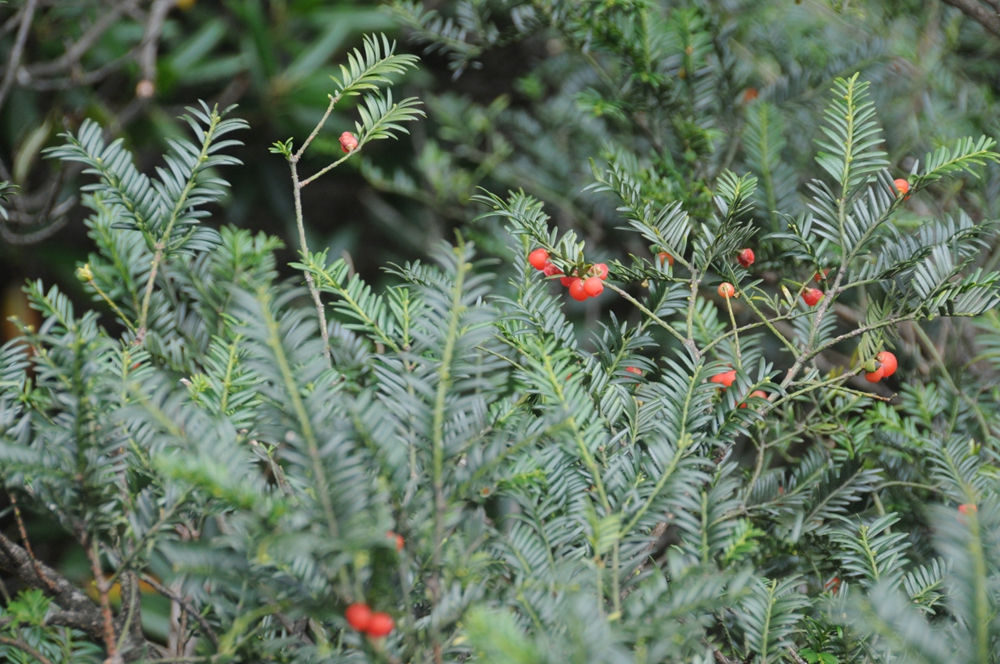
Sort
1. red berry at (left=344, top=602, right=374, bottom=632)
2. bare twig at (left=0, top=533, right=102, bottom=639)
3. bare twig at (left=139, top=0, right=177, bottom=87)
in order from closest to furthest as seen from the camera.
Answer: red berry at (left=344, top=602, right=374, bottom=632) < bare twig at (left=0, top=533, right=102, bottom=639) < bare twig at (left=139, top=0, right=177, bottom=87)

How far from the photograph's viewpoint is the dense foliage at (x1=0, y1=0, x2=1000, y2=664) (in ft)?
1.01

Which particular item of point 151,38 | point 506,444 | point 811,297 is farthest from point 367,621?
→ point 151,38

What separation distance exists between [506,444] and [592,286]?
0.41ft

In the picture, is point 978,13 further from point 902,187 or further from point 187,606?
point 187,606

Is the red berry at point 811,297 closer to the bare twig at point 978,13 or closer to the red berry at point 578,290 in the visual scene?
the red berry at point 578,290

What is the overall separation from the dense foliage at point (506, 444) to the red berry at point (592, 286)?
2 cm

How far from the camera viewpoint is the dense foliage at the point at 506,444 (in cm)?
31

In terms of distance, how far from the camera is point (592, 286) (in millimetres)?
453

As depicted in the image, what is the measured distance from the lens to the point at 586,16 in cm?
69

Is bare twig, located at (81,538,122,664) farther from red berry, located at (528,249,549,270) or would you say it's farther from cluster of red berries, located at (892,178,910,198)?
cluster of red berries, located at (892,178,910,198)

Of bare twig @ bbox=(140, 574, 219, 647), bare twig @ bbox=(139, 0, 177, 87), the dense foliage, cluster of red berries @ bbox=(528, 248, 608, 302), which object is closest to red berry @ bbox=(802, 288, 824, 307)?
the dense foliage

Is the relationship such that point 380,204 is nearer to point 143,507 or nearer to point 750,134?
point 750,134

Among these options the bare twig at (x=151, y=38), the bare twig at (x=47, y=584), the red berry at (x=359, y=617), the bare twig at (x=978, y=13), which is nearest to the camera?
the red berry at (x=359, y=617)

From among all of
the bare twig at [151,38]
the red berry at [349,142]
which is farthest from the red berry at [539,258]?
the bare twig at [151,38]
